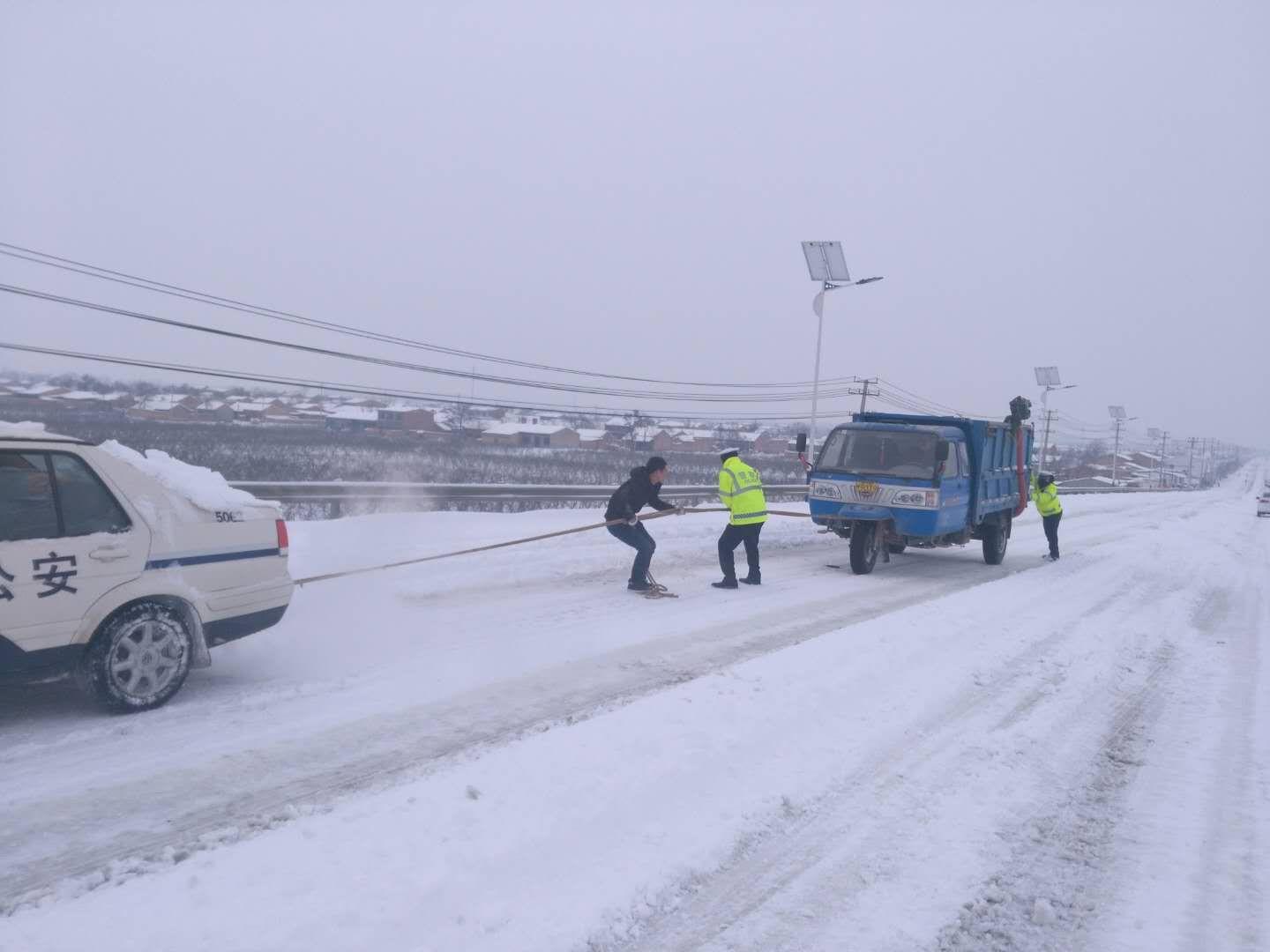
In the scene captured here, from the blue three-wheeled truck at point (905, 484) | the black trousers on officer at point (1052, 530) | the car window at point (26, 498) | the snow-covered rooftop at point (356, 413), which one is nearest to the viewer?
the car window at point (26, 498)

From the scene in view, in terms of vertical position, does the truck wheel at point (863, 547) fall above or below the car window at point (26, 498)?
below

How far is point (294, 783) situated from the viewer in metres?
4.76

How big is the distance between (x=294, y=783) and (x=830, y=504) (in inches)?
392

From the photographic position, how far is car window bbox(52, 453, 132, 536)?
5.47 metres

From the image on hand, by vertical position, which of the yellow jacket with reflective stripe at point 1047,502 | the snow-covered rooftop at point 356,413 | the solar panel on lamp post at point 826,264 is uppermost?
the solar panel on lamp post at point 826,264

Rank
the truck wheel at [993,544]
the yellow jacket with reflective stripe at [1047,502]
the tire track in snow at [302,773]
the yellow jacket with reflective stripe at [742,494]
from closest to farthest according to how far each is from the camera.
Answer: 1. the tire track in snow at [302,773]
2. the yellow jacket with reflective stripe at [742,494]
3. the truck wheel at [993,544]
4. the yellow jacket with reflective stripe at [1047,502]

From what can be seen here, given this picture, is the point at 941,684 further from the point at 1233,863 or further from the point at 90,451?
the point at 90,451

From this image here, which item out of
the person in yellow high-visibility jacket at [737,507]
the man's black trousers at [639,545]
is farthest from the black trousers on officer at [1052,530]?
the man's black trousers at [639,545]

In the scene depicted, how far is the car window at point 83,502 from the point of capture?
547 centimetres

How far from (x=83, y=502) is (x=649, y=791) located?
3.82 meters

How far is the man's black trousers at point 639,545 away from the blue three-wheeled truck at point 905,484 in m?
3.58

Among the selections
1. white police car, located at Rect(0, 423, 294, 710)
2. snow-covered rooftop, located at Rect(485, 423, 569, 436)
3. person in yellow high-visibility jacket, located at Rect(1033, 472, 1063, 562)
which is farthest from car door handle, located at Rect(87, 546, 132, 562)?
snow-covered rooftop, located at Rect(485, 423, 569, 436)

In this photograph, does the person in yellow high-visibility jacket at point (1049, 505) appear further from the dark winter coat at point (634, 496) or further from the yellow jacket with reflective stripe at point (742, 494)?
the dark winter coat at point (634, 496)

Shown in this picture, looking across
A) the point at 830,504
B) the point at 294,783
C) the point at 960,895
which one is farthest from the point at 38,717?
the point at 830,504
